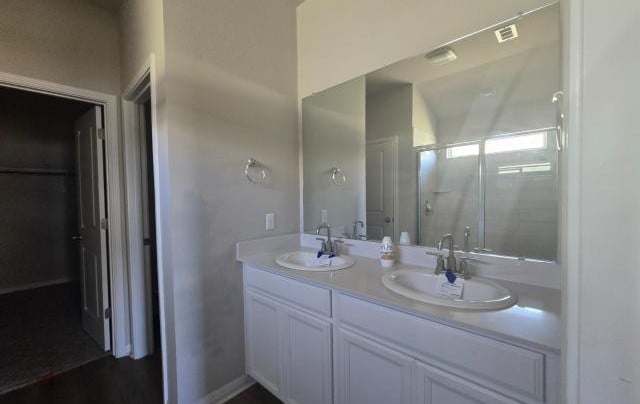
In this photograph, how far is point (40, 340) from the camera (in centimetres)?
244

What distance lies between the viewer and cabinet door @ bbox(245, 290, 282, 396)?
63.2 inches

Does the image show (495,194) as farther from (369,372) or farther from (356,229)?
(369,372)

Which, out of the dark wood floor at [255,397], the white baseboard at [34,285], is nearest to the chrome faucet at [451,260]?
the dark wood floor at [255,397]

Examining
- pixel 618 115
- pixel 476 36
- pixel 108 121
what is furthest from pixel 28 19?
pixel 618 115

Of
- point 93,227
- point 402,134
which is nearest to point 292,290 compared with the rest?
point 402,134

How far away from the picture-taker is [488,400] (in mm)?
883

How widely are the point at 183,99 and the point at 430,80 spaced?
1360 mm

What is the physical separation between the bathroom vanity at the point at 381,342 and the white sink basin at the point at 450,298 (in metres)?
0.03

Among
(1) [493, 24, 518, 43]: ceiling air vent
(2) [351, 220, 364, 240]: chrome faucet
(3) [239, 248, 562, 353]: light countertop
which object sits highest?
(1) [493, 24, 518, 43]: ceiling air vent

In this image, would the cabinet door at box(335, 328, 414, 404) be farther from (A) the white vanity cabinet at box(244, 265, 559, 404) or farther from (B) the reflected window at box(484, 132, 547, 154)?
(B) the reflected window at box(484, 132, 547, 154)

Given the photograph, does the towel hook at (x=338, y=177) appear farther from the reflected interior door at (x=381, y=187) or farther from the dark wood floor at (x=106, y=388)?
the dark wood floor at (x=106, y=388)

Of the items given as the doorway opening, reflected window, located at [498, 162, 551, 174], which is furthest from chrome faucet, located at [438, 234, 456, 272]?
the doorway opening

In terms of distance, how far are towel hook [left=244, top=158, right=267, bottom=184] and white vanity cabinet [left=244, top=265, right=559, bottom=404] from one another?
1.91ft

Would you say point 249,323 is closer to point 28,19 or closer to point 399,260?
point 399,260
